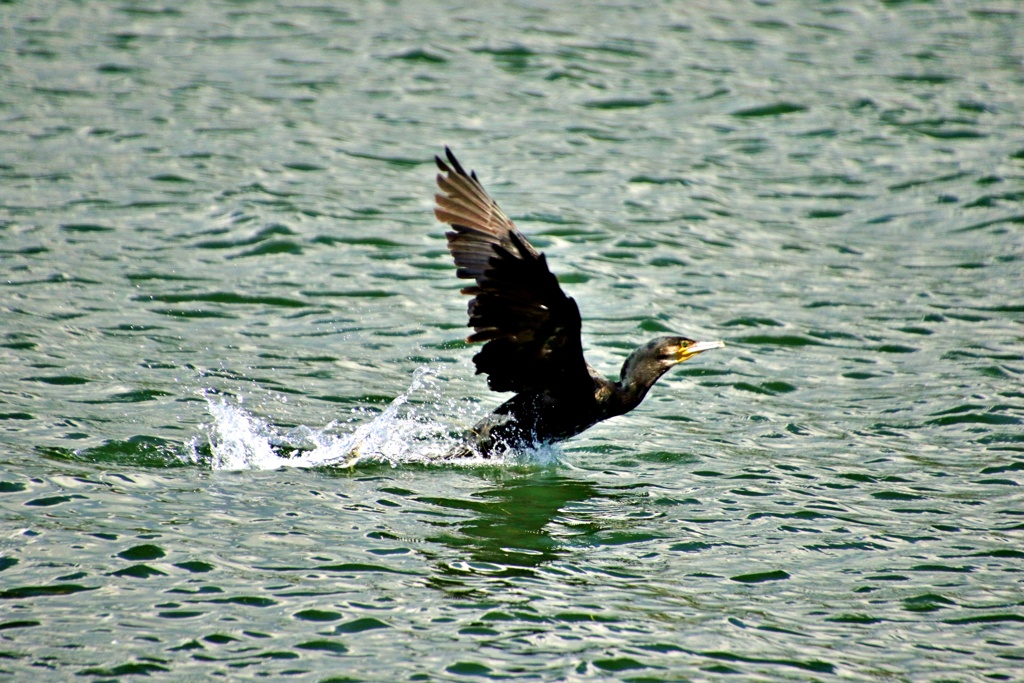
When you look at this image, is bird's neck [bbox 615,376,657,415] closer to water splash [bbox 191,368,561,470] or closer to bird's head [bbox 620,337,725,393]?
bird's head [bbox 620,337,725,393]

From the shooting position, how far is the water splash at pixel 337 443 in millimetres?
7812

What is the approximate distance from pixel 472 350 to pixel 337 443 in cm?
220

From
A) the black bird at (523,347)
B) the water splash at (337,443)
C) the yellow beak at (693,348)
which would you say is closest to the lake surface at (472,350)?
the water splash at (337,443)

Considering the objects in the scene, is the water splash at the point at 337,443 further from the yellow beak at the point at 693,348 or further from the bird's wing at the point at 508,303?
the yellow beak at the point at 693,348

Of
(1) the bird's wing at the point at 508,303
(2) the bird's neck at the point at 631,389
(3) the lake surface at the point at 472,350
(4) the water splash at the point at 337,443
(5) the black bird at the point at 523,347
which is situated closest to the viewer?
(3) the lake surface at the point at 472,350

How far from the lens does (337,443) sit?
26.1ft

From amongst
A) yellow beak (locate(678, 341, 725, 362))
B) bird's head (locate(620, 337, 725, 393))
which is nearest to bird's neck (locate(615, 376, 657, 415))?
bird's head (locate(620, 337, 725, 393))

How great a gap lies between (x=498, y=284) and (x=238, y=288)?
160 inches

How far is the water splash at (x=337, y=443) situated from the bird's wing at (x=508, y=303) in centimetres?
76

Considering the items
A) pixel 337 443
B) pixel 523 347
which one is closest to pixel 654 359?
pixel 523 347

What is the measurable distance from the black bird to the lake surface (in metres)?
0.30

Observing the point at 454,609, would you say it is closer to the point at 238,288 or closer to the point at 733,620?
A: the point at 733,620

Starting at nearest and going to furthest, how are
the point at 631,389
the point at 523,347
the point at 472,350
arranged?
the point at 523,347
the point at 631,389
the point at 472,350

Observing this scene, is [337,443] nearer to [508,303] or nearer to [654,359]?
[508,303]
